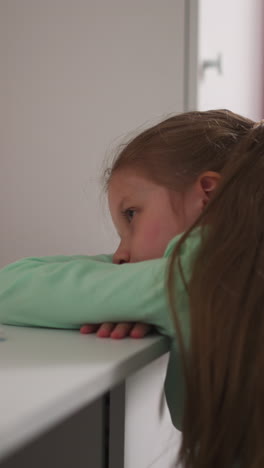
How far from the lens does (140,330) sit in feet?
1.90

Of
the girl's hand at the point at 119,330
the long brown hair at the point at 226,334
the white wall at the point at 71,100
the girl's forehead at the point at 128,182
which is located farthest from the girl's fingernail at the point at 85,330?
the white wall at the point at 71,100

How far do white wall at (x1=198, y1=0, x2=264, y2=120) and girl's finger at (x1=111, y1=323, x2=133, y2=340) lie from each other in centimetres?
84

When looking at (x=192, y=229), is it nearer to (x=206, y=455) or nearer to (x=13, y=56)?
(x=206, y=455)

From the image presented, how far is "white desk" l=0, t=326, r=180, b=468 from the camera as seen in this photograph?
0.34 m

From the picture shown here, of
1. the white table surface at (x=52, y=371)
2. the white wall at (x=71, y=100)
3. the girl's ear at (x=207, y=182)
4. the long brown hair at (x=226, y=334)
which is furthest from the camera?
the white wall at (x=71, y=100)

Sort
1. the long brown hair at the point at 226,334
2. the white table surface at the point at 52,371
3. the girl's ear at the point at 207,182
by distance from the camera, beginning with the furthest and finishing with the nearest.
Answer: the girl's ear at the point at 207,182, the long brown hair at the point at 226,334, the white table surface at the point at 52,371

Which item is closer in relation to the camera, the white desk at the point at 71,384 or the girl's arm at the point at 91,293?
the white desk at the point at 71,384

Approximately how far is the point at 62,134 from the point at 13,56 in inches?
9.4

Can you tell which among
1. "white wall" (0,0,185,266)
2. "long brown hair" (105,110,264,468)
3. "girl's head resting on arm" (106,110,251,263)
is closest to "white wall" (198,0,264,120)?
"white wall" (0,0,185,266)

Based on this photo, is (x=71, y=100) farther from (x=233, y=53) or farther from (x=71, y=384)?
(x=71, y=384)

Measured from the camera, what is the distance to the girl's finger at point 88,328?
1.97ft

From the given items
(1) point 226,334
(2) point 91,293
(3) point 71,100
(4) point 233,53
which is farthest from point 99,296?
(4) point 233,53

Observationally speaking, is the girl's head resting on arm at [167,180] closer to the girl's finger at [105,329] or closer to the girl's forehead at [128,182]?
the girl's forehead at [128,182]

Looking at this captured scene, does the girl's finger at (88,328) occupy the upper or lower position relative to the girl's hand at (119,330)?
lower
